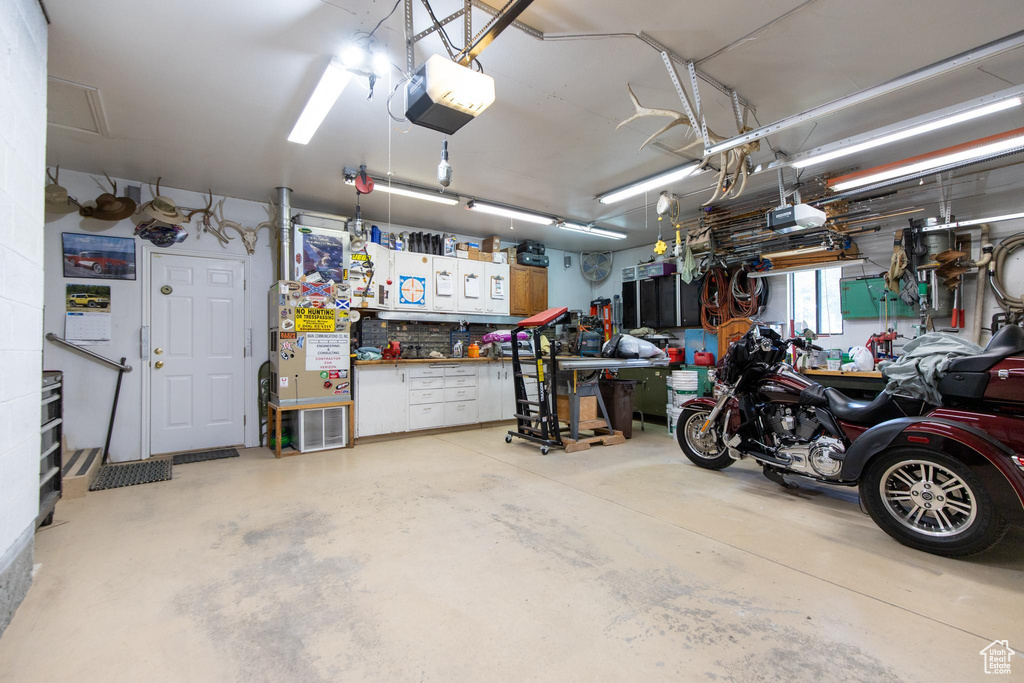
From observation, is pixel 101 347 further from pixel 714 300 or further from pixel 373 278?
pixel 714 300

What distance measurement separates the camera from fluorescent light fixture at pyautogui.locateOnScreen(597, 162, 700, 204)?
14.0 ft

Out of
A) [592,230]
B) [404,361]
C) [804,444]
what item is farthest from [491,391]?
[804,444]

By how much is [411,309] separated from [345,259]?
1082 millimetres

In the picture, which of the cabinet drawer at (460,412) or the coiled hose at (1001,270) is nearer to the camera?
the coiled hose at (1001,270)

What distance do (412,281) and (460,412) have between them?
1923 mm

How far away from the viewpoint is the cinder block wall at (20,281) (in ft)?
5.92

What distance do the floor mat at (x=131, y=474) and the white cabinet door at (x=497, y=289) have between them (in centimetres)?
423

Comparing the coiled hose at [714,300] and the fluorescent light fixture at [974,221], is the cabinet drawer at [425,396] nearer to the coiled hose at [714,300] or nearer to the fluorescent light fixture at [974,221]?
the coiled hose at [714,300]

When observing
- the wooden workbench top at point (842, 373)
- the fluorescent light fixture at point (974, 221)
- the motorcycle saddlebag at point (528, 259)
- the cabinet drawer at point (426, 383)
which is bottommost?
the cabinet drawer at point (426, 383)

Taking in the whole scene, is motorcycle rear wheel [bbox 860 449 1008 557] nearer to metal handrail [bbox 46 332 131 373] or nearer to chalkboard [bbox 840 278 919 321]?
chalkboard [bbox 840 278 919 321]

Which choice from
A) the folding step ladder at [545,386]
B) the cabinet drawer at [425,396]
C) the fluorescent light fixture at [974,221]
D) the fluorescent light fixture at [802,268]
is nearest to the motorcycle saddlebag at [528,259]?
the folding step ladder at [545,386]

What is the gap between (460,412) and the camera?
20.1 feet

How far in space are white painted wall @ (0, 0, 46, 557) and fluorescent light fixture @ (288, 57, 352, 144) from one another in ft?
4.40

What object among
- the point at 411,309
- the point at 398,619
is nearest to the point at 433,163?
the point at 411,309
